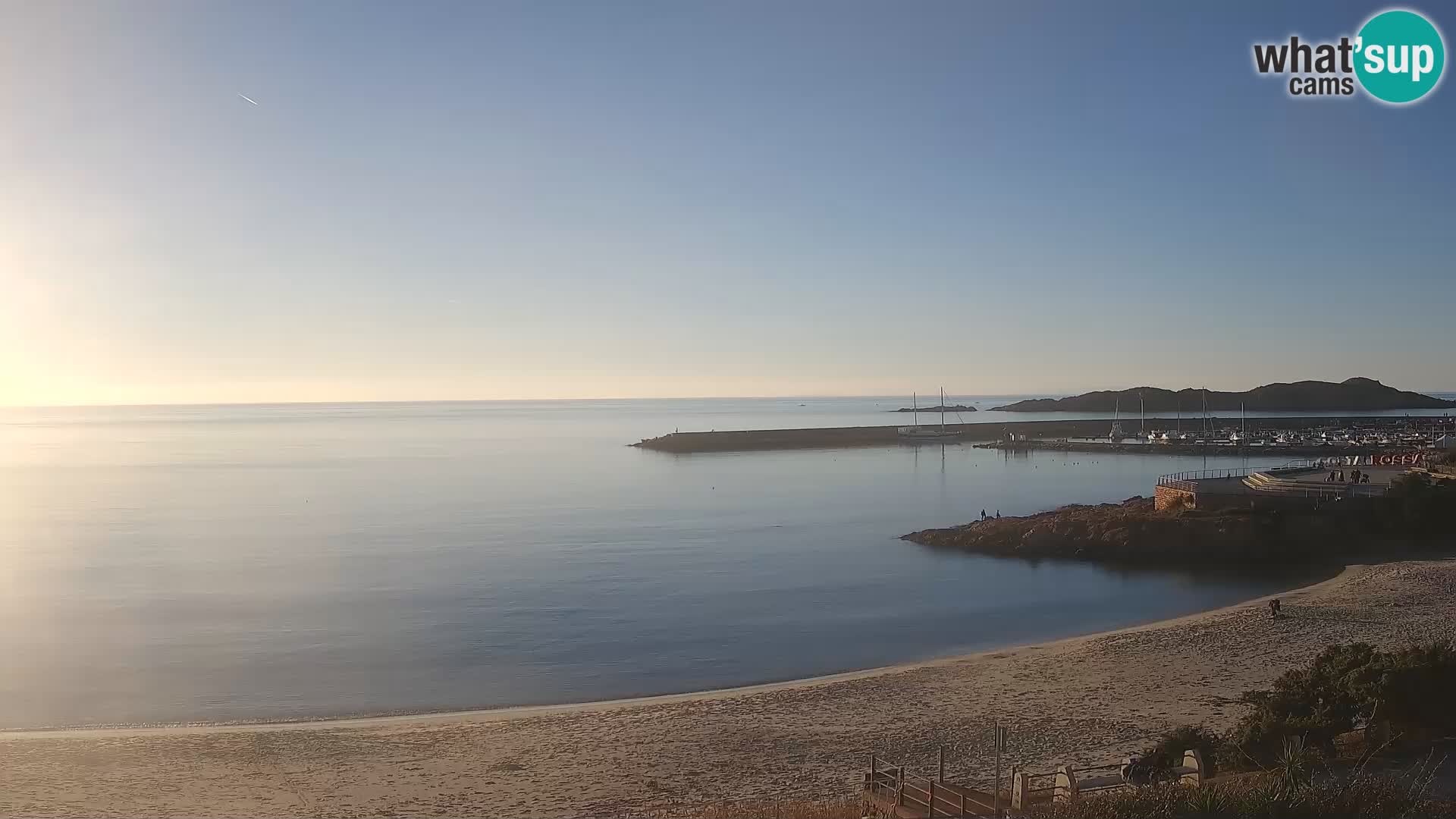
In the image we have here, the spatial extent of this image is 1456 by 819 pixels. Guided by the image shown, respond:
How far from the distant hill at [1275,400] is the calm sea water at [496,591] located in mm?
134704

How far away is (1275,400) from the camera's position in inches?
7200

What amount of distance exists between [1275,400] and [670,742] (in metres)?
198

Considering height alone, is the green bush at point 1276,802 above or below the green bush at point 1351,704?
above

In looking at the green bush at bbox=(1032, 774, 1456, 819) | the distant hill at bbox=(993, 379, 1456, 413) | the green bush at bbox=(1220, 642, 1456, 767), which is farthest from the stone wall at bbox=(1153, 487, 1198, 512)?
the distant hill at bbox=(993, 379, 1456, 413)

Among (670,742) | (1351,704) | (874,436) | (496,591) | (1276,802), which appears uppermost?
(874,436)

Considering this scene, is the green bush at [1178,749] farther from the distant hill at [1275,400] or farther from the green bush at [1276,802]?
the distant hill at [1275,400]

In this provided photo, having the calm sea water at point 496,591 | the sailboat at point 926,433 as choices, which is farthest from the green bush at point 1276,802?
the sailboat at point 926,433

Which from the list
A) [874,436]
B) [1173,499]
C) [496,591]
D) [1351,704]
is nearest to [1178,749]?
[1351,704]

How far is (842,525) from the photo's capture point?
44.3 m

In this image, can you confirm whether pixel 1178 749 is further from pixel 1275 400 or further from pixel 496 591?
pixel 1275 400

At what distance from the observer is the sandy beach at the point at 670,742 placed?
41.7 ft

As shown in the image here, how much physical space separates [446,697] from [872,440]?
314 ft

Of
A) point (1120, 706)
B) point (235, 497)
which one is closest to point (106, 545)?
point (235, 497)

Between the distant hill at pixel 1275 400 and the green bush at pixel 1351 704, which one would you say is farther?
the distant hill at pixel 1275 400
